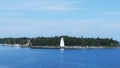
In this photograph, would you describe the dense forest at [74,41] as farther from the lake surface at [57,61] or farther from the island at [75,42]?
the lake surface at [57,61]

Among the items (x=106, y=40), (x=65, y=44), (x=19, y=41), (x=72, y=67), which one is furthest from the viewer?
(x=19, y=41)

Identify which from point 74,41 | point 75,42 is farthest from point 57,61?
point 74,41

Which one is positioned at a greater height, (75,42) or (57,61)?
(75,42)

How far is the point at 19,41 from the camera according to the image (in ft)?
652

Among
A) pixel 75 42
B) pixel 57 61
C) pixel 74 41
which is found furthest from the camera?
pixel 74 41

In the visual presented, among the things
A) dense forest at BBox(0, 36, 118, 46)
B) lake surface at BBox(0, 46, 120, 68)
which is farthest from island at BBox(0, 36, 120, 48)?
lake surface at BBox(0, 46, 120, 68)

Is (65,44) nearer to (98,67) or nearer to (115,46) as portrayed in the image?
(115,46)

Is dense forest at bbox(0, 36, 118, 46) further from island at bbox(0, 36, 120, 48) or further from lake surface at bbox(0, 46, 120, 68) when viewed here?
lake surface at bbox(0, 46, 120, 68)

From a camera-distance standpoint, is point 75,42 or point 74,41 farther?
point 74,41

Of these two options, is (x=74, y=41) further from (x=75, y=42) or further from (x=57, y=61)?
(x=57, y=61)

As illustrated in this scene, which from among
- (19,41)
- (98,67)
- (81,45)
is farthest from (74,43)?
(98,67)

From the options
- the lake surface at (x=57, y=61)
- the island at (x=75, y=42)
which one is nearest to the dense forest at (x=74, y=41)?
the island at (x=75, y=42)

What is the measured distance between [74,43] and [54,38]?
30.8ft

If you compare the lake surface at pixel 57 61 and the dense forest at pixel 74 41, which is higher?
the dense forest at pixel 74 41
